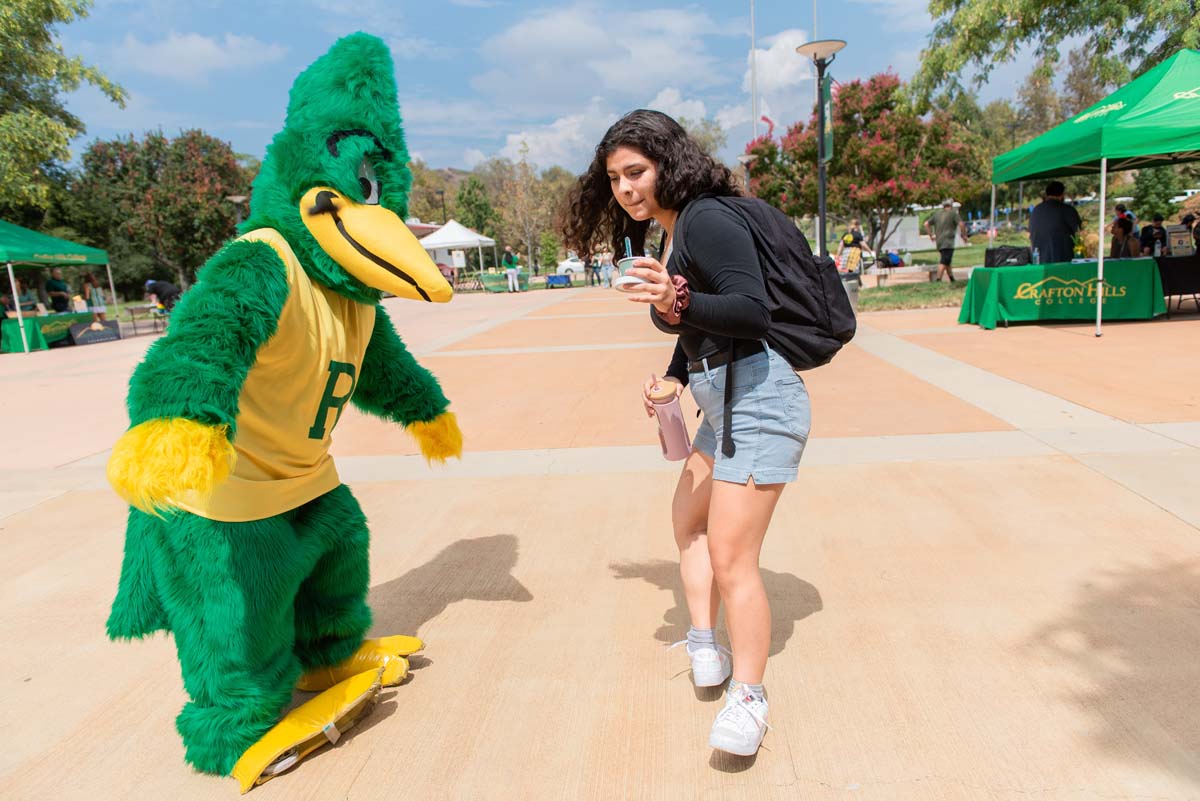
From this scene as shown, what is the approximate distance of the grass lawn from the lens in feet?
44.3

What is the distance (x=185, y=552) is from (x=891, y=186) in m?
19.6

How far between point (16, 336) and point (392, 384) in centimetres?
1636

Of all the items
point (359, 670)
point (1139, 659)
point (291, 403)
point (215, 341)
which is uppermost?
point (215, 341)

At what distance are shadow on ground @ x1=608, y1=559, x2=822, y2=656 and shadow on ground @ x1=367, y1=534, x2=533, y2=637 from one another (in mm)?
501

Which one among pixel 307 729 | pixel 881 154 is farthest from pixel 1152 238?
pixel 307 729

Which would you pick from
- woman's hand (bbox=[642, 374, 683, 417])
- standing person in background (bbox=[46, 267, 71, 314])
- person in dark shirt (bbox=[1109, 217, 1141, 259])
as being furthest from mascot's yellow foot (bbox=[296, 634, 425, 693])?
standing person in background (bbox=[46, 267, 71, 314])

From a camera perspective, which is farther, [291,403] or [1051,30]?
[1051,30]

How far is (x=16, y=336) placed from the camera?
15250 mm

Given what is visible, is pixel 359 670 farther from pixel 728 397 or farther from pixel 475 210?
pixel 475 210

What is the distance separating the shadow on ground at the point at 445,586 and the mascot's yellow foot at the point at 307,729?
601mm

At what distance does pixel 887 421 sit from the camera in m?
5.63

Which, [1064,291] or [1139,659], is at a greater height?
[1064,291]

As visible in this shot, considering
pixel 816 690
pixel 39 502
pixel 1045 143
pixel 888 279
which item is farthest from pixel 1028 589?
pixel 888 279

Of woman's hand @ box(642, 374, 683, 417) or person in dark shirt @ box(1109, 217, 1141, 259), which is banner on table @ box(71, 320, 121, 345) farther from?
person in dark shirt @ box(1109, 217, 1141, 259)
